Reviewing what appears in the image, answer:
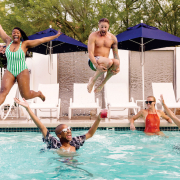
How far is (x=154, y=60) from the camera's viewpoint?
32.3ft

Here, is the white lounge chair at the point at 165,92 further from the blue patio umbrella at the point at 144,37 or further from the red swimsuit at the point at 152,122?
the red swimsuit at the point at 152,122

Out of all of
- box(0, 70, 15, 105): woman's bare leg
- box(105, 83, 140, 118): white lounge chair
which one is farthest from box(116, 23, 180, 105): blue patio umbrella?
box(0, 70, 15, 105): woman's bare leg

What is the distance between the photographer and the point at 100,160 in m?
4.59

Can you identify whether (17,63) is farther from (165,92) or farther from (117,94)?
(165,92)

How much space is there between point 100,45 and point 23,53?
1.23m

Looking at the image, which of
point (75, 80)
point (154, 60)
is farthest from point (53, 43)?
point (154, 60)

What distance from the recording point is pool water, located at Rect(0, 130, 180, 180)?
385cm

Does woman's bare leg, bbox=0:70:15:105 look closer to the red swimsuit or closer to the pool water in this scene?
the pool water

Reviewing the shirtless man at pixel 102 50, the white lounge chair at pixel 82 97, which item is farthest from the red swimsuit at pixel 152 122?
the shirtless man at pixel 102 50

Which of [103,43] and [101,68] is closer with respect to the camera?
[101,68]

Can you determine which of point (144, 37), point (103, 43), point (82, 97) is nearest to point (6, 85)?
point (103, 43)

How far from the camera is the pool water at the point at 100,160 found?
12.6 ft

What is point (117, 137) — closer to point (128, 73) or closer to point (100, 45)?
point (100, 45)

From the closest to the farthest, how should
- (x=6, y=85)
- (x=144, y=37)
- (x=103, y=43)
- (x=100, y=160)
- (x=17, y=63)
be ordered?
(x=103, y=43) < (x=6, y=85) < (x=17, y=63) < (x=100, y=160) < (x=144, y=37)
